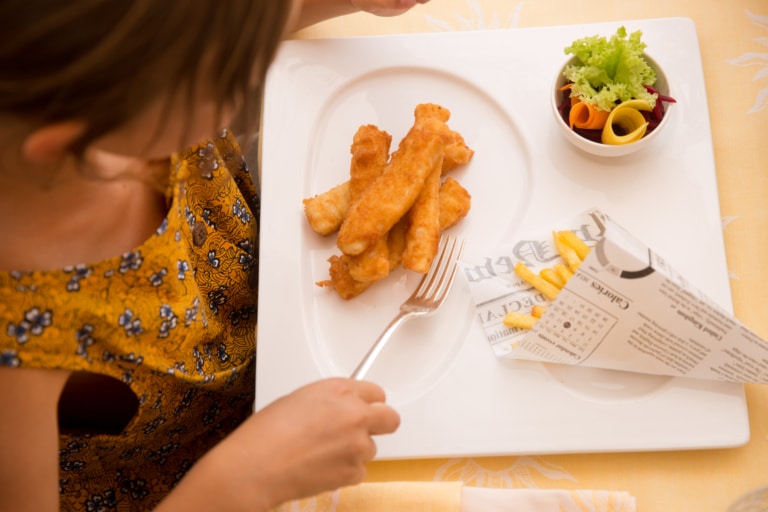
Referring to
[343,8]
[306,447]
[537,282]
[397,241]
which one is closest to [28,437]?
[306,447]

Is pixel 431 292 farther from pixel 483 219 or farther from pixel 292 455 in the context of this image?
pixel 292 455

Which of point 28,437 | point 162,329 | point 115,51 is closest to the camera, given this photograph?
point 115,51

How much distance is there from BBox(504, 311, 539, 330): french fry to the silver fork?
0.09 meters

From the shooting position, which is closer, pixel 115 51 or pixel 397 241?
pixel 115 51

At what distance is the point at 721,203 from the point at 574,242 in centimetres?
24

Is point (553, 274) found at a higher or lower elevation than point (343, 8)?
lower

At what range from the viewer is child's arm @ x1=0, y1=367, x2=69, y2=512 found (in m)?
0.78

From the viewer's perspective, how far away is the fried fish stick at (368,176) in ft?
3.15

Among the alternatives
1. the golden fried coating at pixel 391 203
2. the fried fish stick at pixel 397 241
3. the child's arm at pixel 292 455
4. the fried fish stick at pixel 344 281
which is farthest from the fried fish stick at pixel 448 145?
A: the child's arm at pixel 292 455

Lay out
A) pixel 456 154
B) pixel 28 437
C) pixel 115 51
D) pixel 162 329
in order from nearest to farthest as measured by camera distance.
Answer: pixel 115 51 < pixel 28 437 < pixel 162 329 < pixel 456 154

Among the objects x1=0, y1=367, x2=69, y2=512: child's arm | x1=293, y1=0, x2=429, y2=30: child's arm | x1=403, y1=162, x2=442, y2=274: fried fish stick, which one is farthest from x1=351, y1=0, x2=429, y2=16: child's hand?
x1=0, y1=367, x2=69, y2=512: child's arm

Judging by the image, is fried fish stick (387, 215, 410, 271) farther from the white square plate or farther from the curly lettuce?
the curly lettuce

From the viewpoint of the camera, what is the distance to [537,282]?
37.6 inches

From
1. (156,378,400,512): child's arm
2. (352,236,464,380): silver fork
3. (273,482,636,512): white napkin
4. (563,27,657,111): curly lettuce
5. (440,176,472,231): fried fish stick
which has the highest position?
(563,27,657,111): curly lettuce
